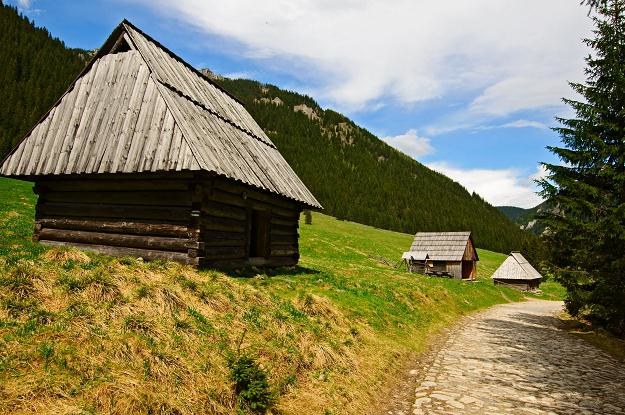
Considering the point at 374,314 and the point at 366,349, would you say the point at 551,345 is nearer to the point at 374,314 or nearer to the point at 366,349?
the point at 374,314

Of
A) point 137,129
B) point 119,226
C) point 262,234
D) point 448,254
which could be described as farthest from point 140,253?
point 448,254

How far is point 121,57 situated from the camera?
14.4m

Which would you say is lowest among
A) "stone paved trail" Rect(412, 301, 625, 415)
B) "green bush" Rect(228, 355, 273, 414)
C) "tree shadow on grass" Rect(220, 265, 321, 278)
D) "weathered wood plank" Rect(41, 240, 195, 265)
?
"stone paved trail" Rect(412, 301, 625, 415)

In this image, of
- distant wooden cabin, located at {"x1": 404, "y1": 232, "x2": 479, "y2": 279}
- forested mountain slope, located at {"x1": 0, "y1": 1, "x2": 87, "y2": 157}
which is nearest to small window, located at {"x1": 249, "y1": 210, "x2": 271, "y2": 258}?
distant wooden cabin, located at {"x1": 404, "y1": 232, "x2": 479, "y2": 279}

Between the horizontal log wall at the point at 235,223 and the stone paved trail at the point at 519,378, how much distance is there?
693cm

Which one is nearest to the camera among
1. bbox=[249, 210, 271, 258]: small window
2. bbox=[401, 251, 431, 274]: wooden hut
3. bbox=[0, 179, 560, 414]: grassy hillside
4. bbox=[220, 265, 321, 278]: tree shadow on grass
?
bbox=[0, 179, 560, 414]: grassy hillside

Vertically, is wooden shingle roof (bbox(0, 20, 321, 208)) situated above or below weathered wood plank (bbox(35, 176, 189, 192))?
above

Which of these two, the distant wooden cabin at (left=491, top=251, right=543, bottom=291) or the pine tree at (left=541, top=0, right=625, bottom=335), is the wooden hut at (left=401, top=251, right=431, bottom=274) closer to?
the distant wooden cabin at (left=491, top=251, right=543, bottom=291)

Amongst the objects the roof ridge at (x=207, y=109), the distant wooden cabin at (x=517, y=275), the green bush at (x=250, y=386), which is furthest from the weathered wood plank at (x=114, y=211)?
the distant wooden cabin at (x=517, y=275)

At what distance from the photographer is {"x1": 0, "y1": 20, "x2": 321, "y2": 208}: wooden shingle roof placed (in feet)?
37.4

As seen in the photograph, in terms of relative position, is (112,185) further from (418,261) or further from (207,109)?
(418,261)

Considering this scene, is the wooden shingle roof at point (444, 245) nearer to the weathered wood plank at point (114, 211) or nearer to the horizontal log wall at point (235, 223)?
the horizontal log wall at point (235, 223)

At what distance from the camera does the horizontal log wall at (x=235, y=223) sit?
11699 millimetres

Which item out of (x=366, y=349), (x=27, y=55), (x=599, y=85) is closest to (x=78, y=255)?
(x=366, y=349)
